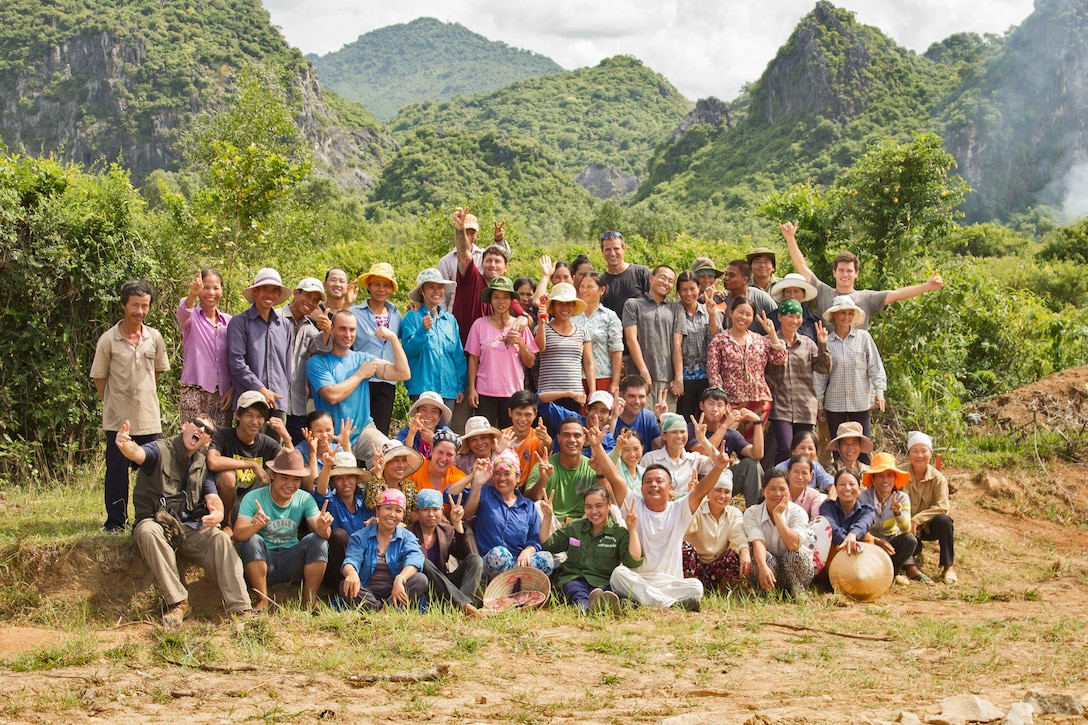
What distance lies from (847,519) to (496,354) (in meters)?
2.97

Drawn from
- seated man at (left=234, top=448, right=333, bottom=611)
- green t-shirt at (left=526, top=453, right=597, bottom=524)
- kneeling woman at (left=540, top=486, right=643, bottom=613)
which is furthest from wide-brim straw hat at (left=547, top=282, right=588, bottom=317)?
seated man at (left=234, top=448, right=333, bottom=611)

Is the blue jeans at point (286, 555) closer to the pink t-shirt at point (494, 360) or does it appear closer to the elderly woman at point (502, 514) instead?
the elderly woman at point (502, 514)

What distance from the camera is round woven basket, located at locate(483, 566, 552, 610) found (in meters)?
6.79

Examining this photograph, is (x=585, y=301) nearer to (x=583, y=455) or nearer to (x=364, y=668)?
(x=583, y=455)

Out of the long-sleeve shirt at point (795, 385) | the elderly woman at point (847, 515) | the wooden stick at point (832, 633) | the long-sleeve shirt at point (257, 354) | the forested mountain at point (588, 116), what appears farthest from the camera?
the forested mountain at point (588, 116)

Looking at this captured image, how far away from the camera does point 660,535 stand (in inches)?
275

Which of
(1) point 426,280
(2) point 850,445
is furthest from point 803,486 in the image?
(1) point 426,280

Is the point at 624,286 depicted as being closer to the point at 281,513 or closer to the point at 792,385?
the point at 792,385

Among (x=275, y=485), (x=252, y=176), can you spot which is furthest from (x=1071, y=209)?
(x=275, y=485)

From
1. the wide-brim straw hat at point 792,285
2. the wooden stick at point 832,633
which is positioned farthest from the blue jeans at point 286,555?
the wide-brim straw hat at point 792,285

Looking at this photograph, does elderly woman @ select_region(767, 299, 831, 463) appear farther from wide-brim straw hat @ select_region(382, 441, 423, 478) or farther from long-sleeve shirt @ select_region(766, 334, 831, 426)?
wide-brim straw hat @ select_region(382, 441, 423, 478)

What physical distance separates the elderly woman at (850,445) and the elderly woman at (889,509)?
5.9 inches

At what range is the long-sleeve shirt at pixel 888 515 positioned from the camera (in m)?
7.77

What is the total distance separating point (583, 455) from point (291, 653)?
2.65 m
